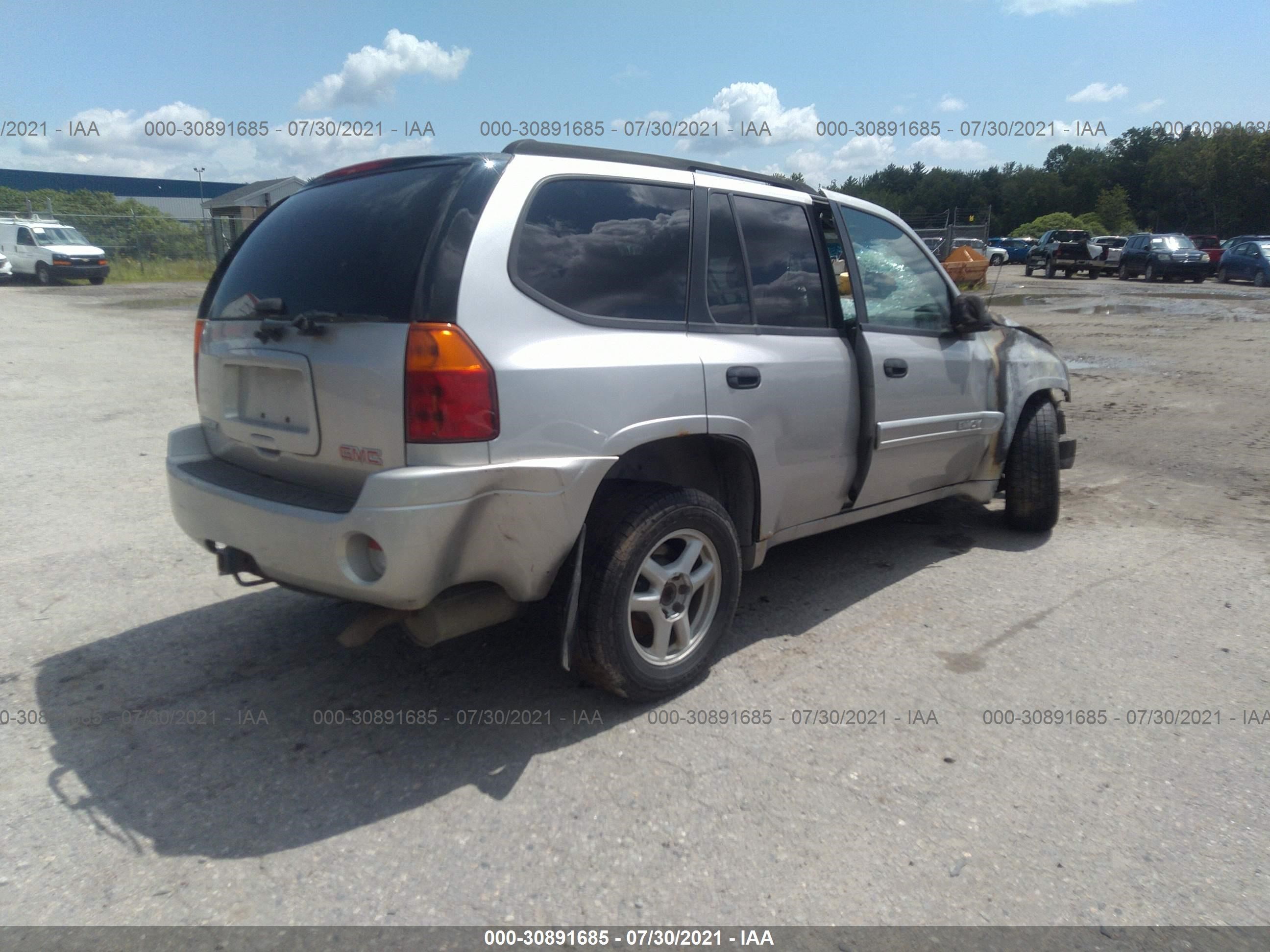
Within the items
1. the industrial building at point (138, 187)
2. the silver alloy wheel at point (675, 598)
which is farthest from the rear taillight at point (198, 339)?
the industrial building at point (138, 187)

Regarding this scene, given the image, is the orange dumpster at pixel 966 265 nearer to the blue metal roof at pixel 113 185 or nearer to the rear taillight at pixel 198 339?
the rear taillight at pixel 198 339

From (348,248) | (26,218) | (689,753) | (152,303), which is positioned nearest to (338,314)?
(348,248)

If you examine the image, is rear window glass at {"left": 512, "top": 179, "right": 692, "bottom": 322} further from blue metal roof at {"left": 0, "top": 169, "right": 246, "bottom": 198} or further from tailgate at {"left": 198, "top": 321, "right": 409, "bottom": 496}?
blue metal roof at {"left": 0, "top": 169, "right": 246, "bottom": 198}

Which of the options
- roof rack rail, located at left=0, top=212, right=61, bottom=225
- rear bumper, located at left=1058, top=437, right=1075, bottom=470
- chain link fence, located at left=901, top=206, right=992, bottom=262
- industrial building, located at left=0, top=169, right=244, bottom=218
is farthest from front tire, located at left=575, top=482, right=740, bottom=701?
industrial building, located at left=0, top=169, right=244, bottom=218

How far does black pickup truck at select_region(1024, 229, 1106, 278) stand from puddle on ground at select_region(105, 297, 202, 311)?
31.6 metres

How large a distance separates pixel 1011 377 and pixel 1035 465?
1.78 ft

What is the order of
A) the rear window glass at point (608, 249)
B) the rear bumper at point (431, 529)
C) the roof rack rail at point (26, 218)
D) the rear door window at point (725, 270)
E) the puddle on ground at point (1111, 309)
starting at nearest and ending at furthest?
the rear bumper at point (431, 529), the rear window glass at point (608, 249), the rear door window at point (725, 270), the puddle on ground at point (1111, 309), the roof rack rail at point (26, 218)

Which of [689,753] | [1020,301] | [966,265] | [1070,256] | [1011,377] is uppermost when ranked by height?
[1070,256]

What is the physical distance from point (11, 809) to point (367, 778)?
105 cm

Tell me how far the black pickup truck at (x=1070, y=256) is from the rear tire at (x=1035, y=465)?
35.6 meters

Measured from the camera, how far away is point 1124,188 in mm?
78000

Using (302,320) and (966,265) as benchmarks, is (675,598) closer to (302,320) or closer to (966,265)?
(302,320)

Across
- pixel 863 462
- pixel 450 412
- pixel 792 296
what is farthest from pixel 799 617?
pixel 450 412

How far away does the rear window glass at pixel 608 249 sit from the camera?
119 inches
